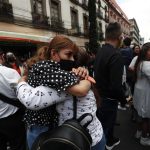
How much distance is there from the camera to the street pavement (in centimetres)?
371

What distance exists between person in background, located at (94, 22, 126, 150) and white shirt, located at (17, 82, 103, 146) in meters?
1.24

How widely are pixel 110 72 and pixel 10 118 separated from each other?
128 centimetres

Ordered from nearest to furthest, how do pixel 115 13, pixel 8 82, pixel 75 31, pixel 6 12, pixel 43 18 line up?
pixel 8 82
pixel 6 12
pixel 43 18
pixel 75 31
pixel 115 13

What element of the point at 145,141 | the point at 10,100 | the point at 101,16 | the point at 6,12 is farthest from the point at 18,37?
the point at 101,16

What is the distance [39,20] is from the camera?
17.6 m

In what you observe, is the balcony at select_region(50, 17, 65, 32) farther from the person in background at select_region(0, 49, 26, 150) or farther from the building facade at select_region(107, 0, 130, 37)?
the building facade at select_region(107, 0, 130, 37)

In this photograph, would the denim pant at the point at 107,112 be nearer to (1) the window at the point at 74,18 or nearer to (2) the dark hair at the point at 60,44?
(2) the dark hair at the point at 60,44

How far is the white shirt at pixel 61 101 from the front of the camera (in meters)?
1.50

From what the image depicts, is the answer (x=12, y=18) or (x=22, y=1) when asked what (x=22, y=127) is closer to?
(x=12, y=18)

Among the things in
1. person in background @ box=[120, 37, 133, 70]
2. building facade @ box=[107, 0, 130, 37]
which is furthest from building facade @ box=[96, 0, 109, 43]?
person in background @ box=[120, 37, 133, 70]

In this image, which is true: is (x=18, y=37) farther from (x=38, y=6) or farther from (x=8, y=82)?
(x=8, y=82)

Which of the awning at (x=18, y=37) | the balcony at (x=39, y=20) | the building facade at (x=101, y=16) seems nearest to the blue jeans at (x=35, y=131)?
the awning at (x=18, y=37)

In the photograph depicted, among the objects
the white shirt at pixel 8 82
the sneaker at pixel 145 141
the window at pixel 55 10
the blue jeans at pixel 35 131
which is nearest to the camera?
the blue jeans at pixel 35 131

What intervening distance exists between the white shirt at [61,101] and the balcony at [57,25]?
1794cm
